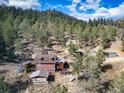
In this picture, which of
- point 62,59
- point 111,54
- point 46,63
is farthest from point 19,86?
point 111,54

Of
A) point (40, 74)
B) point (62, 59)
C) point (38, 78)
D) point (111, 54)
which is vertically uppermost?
point (111, 54)

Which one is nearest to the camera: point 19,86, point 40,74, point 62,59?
point 19,86

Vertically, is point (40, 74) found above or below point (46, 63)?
below

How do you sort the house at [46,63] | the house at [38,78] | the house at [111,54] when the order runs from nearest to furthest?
the house at [38,78]
the house at [46,63]
the house at [111,54]

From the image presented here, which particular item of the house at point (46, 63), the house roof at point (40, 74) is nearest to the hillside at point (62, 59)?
the house at point (46, 63)

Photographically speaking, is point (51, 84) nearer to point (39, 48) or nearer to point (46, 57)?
point (46, 57)

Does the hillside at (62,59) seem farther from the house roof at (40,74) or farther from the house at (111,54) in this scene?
the house roof at (40,74)

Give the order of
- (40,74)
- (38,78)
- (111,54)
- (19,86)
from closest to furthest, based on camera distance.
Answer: (19,86) → (38,78) → (40,74) → (111,54)

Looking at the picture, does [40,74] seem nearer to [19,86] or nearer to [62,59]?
[19,86]

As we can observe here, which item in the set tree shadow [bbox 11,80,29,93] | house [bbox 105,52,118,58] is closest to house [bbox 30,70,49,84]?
tree shadow [bbox 11,80,29,93]

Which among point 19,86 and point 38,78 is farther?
point 38,78

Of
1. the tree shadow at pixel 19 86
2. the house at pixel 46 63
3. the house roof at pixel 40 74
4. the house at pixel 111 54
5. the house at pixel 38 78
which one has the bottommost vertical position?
the tree shadow at pixel 19 86

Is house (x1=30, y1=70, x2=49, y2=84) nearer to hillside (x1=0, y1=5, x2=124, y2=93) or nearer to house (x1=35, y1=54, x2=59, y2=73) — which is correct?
hillside (x1=0, y1=5, x2=124, y2=93)
